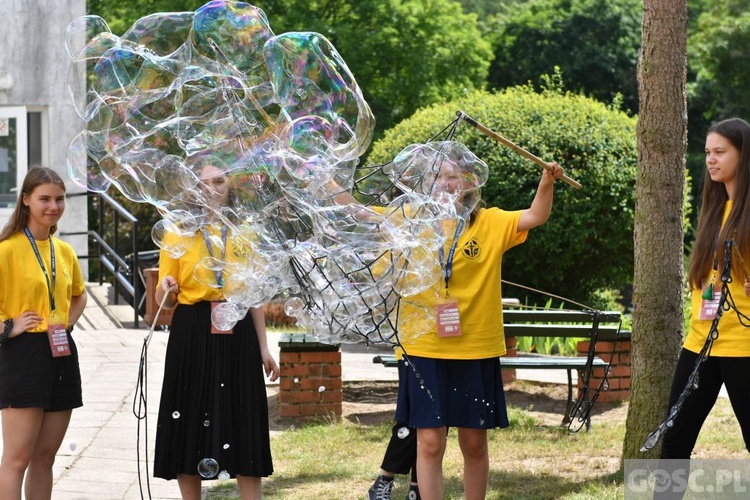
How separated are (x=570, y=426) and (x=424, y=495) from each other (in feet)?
9.62

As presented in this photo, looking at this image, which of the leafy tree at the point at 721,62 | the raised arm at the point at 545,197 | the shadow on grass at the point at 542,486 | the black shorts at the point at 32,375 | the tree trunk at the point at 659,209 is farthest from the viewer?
the leafy tree at the point at 721,62

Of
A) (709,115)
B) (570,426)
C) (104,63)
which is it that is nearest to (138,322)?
(570,426)

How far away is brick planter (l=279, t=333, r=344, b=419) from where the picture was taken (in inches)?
317

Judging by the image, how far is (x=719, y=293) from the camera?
4781mm

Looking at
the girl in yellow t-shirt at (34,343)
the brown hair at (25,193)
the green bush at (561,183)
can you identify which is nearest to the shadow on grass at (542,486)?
the girl in yellow t-shirt at (34,343)

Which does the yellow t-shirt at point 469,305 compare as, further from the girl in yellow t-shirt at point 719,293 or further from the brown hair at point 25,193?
the brown hair at point 25,193

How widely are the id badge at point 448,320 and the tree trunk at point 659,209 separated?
162 cm

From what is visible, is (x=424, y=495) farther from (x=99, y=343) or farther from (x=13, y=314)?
(x=99, y=343)

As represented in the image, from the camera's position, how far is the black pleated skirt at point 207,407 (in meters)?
5.00

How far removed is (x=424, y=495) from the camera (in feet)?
16.2

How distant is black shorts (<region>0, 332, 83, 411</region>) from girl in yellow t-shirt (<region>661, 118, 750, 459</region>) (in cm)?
278

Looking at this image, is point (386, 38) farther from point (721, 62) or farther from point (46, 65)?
point (721, 62)

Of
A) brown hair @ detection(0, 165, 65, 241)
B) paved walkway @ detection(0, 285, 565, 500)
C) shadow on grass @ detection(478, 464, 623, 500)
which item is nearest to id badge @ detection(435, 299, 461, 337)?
shadow on grass @ detection(478, 464, 623, 500)

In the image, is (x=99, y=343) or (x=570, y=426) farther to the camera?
(x=99, y=343)
